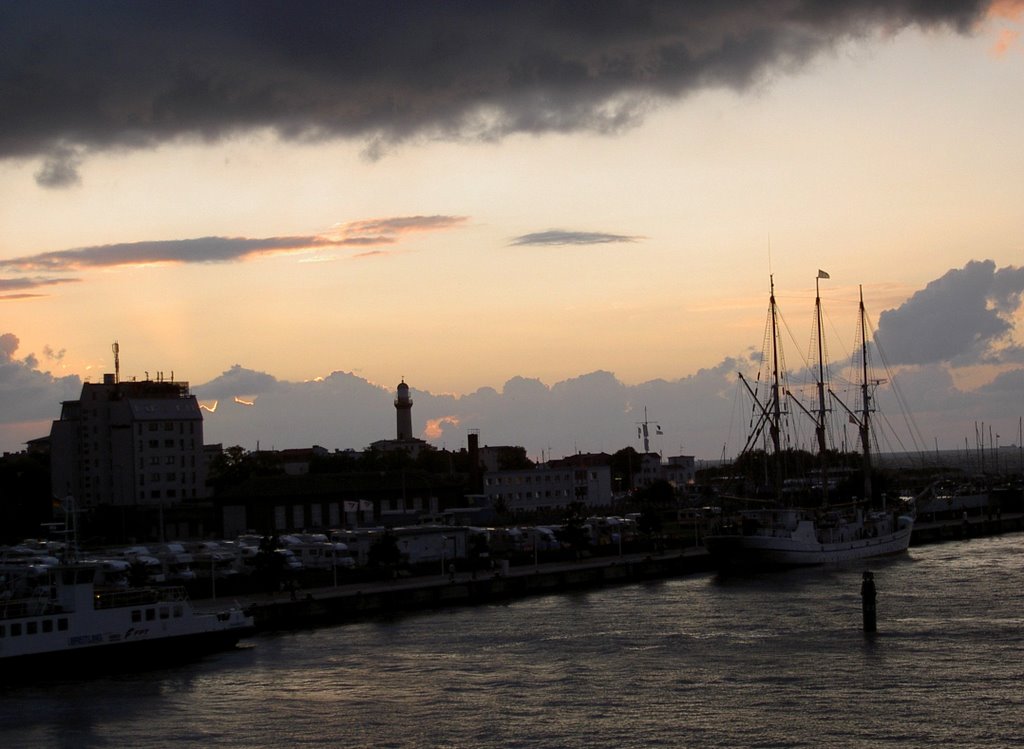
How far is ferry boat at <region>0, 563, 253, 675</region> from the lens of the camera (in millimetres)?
50812

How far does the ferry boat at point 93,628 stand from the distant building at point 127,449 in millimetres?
80842

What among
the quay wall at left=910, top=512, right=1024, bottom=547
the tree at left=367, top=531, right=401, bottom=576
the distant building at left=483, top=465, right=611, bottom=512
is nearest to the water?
the tree at left=367, top=531, right=401, bottom=576

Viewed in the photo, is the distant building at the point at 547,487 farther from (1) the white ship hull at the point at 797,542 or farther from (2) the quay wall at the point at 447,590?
(2) the quay wall at the point at 447,590

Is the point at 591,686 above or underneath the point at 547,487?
underneath

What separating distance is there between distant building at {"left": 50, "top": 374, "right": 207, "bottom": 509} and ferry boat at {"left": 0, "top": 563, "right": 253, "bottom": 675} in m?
80.8

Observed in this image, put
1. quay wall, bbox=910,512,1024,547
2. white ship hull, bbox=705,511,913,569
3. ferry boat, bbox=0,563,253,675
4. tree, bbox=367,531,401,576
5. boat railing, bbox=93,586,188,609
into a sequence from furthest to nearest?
quay wall, bbox=910,512,1024,547, white ship hull, bbox=705,511,913,569, tree, bbox=367,531,401,576, boat railing, bbox=93,586,188,609, ferry boat, bbox=0,563,253,675

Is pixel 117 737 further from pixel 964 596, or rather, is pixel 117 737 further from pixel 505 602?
pixel 964 596

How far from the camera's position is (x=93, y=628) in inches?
2078

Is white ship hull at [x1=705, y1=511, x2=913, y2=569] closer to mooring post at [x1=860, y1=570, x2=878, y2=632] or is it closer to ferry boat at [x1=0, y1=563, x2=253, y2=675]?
mooring post at [x1=860, y1=570, x2=878, y2=632]

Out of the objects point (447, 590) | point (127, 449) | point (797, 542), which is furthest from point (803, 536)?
point (127, 449)

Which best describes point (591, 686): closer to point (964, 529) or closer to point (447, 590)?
point (447, 590)

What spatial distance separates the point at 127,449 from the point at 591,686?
100m

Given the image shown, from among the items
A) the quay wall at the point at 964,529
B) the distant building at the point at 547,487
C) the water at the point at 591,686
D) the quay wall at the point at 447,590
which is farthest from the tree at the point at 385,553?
the distant building at the point at 547,487

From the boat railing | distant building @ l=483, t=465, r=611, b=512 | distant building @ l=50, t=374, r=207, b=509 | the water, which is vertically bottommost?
the water
